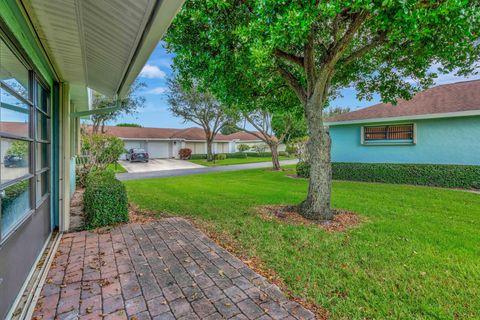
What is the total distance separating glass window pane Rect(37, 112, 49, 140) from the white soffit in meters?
0.93

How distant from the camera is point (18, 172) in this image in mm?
2867

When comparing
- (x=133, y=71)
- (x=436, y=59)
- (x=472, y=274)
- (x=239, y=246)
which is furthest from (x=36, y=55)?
(x=436, y=59)

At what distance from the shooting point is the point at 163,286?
2975 mm

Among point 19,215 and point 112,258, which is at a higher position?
point 19,215

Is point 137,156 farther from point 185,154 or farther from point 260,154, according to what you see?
point 260,154

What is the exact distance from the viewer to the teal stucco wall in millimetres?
10062

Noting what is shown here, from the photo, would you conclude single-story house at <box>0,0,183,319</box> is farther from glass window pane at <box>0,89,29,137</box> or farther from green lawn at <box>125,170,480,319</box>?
green lawn at <box>125,170,480,319</box>

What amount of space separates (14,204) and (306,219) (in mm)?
5144

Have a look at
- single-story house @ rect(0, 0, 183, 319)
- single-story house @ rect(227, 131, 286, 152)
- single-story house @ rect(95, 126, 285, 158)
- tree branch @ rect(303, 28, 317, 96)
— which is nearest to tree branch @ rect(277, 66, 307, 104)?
tree branch @ rect(303, 28, 317, 96)

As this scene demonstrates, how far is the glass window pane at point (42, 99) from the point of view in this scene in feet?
12.8

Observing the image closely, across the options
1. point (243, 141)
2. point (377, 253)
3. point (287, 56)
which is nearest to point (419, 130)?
point (287, 56)

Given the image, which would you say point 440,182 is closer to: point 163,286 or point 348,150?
point 348,150

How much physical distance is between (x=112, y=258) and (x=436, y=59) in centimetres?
927

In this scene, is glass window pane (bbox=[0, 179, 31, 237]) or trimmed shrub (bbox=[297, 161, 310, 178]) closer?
glass window pane (bbox=[0, 179, 31, 237])
